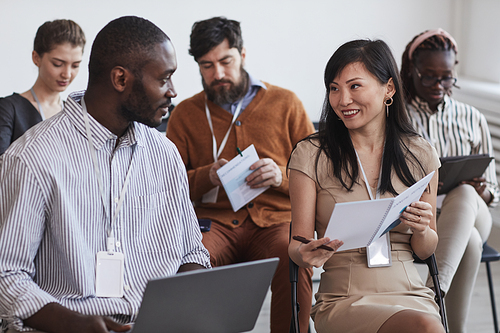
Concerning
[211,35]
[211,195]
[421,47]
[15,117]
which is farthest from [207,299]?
[421,47]

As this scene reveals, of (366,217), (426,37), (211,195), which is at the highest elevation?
(426,37)

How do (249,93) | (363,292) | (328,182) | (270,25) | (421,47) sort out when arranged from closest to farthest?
1. (363,292)
2. (328,182)
3. (249,93)
4. (421,47)
5. (270,25)

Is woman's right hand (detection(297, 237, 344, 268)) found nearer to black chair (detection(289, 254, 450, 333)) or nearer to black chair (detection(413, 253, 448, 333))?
black chair (detection(289, 254, 450, 333))

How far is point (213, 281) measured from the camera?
4.06 ft

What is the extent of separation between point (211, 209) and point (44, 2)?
2.10m

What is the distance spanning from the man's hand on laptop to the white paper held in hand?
63 cm

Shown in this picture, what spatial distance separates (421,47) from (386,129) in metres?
1.16

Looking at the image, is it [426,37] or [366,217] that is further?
[426,37]

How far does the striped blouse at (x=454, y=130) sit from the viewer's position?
2.81 metres

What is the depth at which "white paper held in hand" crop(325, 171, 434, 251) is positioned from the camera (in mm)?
1451

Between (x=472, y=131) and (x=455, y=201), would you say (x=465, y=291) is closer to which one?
(x=455, y=201)

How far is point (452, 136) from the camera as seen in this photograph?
2.82 m

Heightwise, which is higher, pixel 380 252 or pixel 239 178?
pixel 239 178

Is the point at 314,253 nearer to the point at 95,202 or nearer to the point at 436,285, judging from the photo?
the point at 436,285
